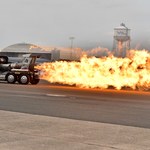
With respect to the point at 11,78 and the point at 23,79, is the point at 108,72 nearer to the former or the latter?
the point at 23,79

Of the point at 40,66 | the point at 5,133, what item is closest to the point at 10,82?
the point at 40,66

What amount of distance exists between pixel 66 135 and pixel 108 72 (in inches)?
1082

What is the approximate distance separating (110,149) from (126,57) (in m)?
29.4

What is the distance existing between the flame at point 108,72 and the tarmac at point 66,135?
2288 cm

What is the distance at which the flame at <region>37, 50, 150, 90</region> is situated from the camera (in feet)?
120

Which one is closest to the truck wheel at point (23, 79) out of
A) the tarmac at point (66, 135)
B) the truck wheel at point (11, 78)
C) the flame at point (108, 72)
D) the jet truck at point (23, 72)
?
the jet truck at point (23, 72)

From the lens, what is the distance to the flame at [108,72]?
1446 inches

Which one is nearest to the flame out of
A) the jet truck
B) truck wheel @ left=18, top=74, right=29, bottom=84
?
the jet truck

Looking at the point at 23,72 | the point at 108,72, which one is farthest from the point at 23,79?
the point at 108,72

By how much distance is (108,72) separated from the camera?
127 ft

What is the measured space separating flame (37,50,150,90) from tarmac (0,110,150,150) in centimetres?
2288

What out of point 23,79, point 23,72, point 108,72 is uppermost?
point 108,72

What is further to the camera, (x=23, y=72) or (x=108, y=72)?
(x=23, y=72)

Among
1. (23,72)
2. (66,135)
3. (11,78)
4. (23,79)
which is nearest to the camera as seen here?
(66,135)
